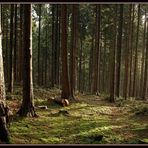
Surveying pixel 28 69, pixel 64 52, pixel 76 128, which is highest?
pixel 64 52

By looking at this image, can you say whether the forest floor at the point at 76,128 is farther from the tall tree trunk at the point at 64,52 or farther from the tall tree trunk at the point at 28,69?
the tall tree trunk at the point at 64,52

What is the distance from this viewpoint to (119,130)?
1305cm

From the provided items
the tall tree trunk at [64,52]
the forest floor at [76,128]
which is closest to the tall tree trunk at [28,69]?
the forest floor at [76,128]

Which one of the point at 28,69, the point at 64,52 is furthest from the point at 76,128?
the point at 64,52

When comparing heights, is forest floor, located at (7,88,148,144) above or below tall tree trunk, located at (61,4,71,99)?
below

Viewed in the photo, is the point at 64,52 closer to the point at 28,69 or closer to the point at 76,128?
the point at 28,69

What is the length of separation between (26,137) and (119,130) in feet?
13.4

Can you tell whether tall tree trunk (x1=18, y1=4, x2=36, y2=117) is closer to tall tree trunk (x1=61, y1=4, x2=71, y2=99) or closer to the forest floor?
the forest floor

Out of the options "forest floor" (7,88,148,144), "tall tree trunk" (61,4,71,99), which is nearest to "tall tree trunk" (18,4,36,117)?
"forest floor" (7,88,148,144)

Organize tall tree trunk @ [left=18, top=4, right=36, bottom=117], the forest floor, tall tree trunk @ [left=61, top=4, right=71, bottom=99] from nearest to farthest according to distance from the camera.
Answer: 1. the forest floor
2. tall tree trunk @ [left=18, top=4, right=36, bottom=117]
3. tall tree trunk @ [left=61, top=4, right=71, bottom=99]

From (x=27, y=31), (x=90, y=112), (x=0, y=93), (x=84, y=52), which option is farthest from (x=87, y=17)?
(x=0, y=93)

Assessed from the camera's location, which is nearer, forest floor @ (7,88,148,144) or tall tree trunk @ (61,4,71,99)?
forest floor @ (7,88,148,144)

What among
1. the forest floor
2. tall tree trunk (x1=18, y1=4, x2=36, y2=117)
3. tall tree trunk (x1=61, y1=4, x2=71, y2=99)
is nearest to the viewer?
the forest floor

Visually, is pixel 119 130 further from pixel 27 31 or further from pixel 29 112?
pixel 27 31
